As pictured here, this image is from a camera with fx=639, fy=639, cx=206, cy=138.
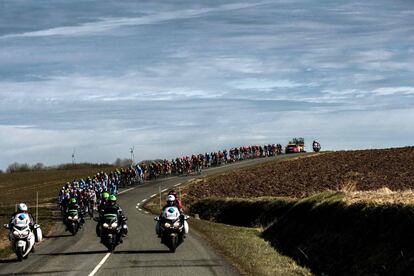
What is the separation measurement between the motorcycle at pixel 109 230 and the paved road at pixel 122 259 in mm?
315

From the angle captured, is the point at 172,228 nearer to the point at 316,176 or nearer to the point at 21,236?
the point at 21,236

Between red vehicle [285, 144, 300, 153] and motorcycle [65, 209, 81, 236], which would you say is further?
red vehicle [285, 144, 300, 153]

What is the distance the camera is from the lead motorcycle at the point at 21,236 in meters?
19.9

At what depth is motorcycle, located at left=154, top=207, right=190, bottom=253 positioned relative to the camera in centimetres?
2086

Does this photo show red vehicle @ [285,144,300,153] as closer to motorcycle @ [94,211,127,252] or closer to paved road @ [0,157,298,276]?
paved road @ [0,157,298,276]

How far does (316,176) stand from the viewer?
5594cm

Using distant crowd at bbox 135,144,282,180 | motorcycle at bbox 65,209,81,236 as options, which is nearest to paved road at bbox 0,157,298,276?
motorcycle at bbox 65,209,81,236

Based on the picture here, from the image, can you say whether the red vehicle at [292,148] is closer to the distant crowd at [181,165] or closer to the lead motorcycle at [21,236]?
the distant crowd at [181,165]

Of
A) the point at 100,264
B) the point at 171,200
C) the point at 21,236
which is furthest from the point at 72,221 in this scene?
the point at 100,264

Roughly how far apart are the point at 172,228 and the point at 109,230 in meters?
2.11

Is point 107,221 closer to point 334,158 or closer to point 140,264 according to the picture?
point 140,264

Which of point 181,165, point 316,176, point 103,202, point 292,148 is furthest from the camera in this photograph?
point 292,148

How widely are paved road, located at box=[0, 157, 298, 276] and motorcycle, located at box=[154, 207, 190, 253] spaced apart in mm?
287

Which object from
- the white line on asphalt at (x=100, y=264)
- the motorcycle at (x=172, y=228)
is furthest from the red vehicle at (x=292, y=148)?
the white line on asphalt at (x=100, y=264)
